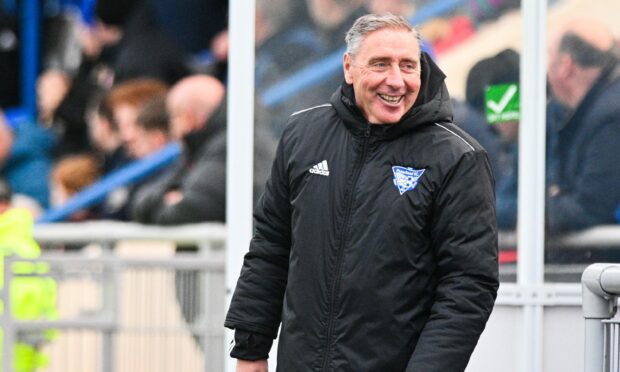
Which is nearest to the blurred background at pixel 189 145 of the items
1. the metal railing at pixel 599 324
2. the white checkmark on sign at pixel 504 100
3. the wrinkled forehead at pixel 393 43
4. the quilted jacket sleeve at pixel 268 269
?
the white checkmark on sign at pixel 504 100

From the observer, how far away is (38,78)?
12.1m

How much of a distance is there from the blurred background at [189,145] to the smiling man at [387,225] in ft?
5.51

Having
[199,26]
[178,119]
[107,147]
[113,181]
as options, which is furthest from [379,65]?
[107,147]

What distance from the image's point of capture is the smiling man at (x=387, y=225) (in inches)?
159

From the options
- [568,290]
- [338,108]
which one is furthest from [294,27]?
[338,108]

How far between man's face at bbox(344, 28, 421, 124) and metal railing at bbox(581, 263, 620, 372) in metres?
0.71

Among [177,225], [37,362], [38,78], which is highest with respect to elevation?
[38,78]

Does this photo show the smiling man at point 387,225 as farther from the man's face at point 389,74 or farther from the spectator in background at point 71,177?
the spectator in background at point 71,177

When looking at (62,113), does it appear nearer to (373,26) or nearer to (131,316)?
(131,316)

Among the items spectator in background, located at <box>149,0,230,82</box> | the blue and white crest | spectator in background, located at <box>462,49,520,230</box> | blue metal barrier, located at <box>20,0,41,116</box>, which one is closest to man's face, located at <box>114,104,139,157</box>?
spectator in background, located at <box>149,0,230,82</box>

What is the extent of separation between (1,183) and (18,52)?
3.34 ft

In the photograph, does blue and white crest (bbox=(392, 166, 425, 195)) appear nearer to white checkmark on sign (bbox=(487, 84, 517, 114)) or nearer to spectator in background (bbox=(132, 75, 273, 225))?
white checkmark on sign (bbox=(487, 84, 517, 114))

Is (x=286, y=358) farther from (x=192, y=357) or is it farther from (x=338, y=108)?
(x=192, y=357)

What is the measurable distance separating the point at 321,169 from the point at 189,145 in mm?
6766
